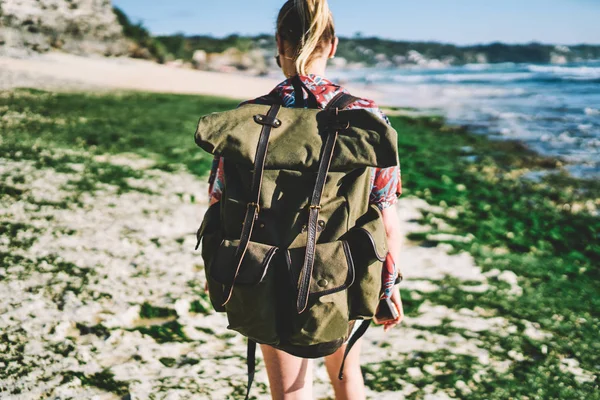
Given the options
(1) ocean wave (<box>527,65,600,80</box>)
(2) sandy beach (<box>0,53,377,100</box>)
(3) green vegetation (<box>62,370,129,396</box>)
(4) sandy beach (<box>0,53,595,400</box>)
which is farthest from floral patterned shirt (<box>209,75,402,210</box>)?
(1) ocean wave (<box>527,65,600,80</box>)

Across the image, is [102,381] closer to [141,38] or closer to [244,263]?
[244,263]

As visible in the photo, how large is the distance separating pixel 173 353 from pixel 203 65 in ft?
180

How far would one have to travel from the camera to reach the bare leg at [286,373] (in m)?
2.04

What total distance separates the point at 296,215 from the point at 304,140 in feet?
0.79

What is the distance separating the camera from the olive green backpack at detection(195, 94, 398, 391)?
1.71 meters

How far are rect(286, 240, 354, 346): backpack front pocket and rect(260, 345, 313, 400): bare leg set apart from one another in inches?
11.3

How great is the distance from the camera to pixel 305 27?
1.87 meters

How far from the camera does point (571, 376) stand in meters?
3.32

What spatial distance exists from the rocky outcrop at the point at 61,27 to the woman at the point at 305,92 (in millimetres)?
29335

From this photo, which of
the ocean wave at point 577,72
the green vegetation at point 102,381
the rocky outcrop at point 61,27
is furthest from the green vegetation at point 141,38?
the green vegetation at point 102,381

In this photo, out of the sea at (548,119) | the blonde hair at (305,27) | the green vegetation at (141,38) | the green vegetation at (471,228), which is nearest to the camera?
the blonde hair at (305,27)

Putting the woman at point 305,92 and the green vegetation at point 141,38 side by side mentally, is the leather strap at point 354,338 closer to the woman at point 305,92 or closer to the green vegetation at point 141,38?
the woman at point 305,92

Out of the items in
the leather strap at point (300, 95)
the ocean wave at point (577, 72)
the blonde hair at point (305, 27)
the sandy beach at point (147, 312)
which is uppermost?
the ocean wave at point (577, 72)

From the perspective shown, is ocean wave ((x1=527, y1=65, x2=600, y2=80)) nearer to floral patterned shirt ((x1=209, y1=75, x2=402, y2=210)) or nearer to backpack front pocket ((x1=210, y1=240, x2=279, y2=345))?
floral patterned shirt ((x1=209, y1=75, x2=402, y2=210))
